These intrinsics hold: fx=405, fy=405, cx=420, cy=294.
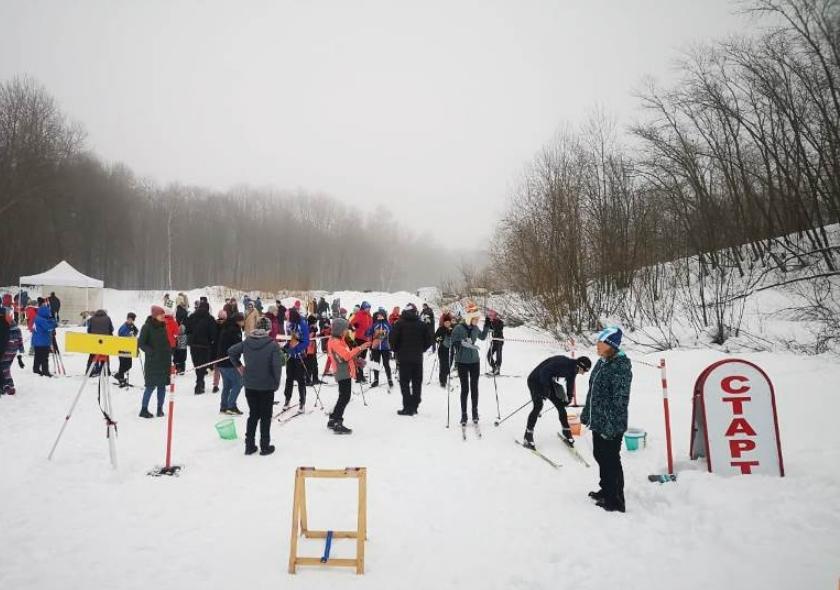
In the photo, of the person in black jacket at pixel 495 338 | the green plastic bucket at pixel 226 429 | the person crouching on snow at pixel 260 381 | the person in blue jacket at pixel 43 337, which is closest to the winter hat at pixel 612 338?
the person crouching on snow at pixel 260 381

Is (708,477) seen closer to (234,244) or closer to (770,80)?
(770,80)

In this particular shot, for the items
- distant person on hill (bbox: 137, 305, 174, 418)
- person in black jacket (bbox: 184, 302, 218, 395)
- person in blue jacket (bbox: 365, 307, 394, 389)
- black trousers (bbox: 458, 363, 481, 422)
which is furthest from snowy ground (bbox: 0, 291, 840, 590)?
person in blue jacket (bbox: 365, 307, 394, 389)

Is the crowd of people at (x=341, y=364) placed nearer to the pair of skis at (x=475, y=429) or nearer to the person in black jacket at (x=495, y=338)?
the person in black jacket at (x=495, y=338)

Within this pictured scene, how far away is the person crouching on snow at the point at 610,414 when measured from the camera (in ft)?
14.9

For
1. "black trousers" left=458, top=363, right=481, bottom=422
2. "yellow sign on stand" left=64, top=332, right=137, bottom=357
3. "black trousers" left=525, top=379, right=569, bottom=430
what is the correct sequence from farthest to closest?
"black trousers" left=458, top=363, right=481, bottom=422 → "black trousers" left=525, top=379, right=569, bottom=430 → "yellow sign on stand" left=64, top=332, right=137, bottom=357

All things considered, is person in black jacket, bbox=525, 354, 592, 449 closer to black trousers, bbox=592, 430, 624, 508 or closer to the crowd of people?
the crowd of people

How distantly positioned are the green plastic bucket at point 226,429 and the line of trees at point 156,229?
36796 mm

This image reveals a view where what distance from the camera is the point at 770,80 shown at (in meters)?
16.1

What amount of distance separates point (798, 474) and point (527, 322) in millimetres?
18712

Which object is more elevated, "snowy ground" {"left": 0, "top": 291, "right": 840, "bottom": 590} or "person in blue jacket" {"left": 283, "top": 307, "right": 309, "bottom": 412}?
"person in blue jacket" {"left": 283, "top": 307, "right": 309, "bottom": 412}

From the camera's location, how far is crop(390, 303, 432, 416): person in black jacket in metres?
8.32

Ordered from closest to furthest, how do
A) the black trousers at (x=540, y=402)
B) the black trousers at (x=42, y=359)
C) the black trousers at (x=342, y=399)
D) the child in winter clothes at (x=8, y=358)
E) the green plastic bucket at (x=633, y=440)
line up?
1. the green plastic bucket at (x=633, y=440)
2. the black trousers at (x=540, y=402)
3. the black trousers at (x=342, y=399)
4. the child in winter clothes at (x=8, y=358)
5. the black trousers at (x=42, y=359)

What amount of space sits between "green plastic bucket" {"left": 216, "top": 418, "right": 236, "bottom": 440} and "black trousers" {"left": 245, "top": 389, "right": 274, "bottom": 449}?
677 mm

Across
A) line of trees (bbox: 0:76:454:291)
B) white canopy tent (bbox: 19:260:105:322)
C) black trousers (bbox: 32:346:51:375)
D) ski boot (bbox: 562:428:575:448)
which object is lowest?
ski boot (bbox: 562:428:575:448)
